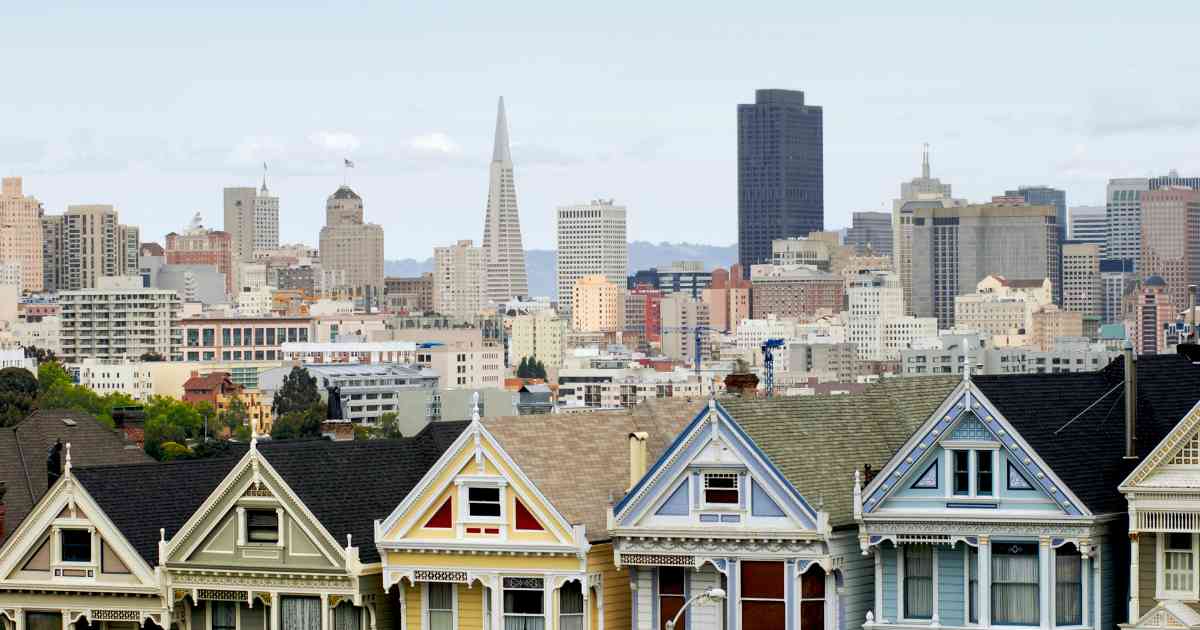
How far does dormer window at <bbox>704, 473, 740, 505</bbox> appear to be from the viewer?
48031mm

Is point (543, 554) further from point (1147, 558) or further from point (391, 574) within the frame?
point (1147, 558)

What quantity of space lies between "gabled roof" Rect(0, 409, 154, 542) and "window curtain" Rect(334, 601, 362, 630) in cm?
811

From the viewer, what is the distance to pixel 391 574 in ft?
165

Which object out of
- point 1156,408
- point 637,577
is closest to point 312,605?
point 637,577

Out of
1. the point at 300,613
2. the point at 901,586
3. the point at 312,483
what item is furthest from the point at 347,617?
the point at 901,586

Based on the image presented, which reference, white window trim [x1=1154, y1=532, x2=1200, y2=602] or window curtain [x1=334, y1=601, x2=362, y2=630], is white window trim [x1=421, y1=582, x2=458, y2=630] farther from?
white window trim [x1=1154, y1=532, x2=1200, y2=602]

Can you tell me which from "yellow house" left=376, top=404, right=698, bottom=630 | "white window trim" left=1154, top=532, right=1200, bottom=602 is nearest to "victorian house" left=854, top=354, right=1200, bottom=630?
"white window trim" left=1154, top=532, right=1200, bottom=602

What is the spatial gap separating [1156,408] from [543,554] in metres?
8.76

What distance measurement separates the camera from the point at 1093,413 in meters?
47.9

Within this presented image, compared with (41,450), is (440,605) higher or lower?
lower

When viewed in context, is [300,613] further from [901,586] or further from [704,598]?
[901,586]

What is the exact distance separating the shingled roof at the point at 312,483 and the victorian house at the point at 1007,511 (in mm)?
8374

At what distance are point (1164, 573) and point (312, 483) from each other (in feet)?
44.2

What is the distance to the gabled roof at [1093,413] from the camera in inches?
1821
